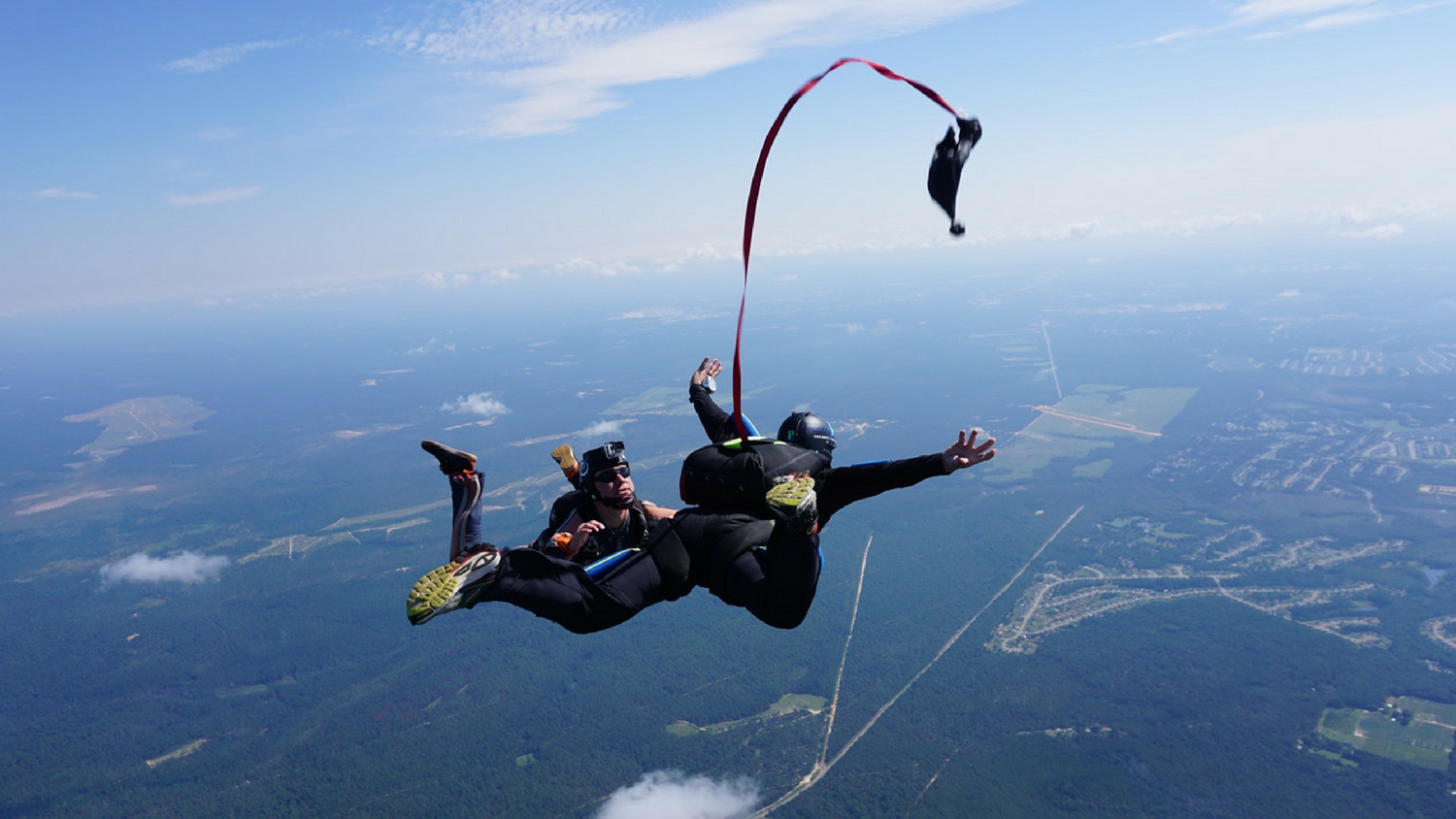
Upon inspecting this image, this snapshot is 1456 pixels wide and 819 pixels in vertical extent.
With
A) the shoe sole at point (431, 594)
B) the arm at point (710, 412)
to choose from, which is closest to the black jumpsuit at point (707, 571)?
the arm at point (710, 412)

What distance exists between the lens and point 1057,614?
90812mm

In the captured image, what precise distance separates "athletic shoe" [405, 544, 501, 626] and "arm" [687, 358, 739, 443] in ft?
7.01

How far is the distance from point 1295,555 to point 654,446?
315 feet

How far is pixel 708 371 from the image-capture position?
286 inches

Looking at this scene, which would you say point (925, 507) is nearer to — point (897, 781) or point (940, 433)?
point (940, 433)

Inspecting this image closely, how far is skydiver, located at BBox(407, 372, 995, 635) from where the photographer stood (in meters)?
4.56

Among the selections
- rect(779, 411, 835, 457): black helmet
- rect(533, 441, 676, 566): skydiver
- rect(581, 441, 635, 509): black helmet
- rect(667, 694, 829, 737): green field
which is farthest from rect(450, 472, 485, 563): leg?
rect(667, 694, 829, 737): green field

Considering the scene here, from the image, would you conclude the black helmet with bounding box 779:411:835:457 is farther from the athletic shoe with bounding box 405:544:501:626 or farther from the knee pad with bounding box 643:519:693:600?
the athletic shoe with bounding box 405:544:501:626

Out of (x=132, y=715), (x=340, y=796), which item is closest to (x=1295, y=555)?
(x=340, y=796)

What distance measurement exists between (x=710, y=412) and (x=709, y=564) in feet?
4.80

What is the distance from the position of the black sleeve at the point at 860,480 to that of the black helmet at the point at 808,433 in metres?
0.22

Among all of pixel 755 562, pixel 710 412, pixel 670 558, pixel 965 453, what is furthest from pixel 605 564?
pixel 965 453

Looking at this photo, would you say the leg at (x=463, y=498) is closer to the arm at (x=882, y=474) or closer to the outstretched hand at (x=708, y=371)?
the arm at (x=882, y=474)

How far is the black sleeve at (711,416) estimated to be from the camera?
6422 mm
